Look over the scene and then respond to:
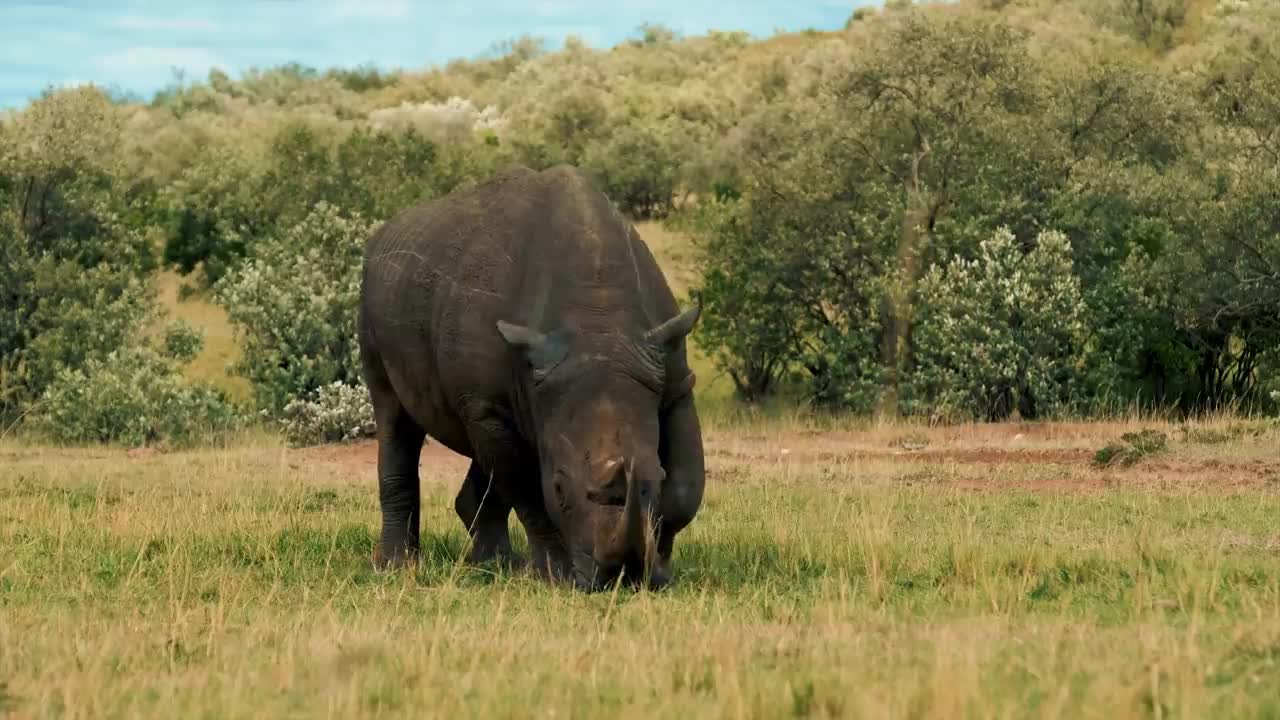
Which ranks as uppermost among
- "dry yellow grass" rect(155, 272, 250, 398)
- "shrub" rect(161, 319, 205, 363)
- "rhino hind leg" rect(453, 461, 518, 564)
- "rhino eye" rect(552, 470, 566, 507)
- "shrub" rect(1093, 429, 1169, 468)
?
"rhino eye" rect(552, 470, 566, 507)

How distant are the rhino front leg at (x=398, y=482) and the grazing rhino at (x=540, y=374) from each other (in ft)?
0.04

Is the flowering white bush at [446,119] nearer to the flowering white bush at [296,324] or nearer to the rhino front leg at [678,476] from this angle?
the flowering white bush at [296,324]

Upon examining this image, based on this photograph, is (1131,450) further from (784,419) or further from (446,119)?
(446,119)

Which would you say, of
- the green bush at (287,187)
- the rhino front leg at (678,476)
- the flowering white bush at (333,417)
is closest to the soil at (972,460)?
the flowering white bush at (333,417)

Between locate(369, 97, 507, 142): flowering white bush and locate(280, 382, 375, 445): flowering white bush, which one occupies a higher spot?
locate(369, 97, 507, 142): flowering white bush

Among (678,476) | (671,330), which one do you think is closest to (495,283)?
(671,330)

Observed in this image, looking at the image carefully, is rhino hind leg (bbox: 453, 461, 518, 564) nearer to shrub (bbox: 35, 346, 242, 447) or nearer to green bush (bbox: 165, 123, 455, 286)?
shrub (bbox: 35, 346, 242, 447)

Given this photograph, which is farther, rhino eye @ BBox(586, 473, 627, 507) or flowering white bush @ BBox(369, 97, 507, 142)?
flowering white bush @ BBox(369, 97, 507, 142)

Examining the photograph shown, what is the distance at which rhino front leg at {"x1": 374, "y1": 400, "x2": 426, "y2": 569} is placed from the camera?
12336 mm

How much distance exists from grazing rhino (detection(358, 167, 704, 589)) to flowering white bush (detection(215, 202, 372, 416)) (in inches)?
636

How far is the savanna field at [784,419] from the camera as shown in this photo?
672 centimetres

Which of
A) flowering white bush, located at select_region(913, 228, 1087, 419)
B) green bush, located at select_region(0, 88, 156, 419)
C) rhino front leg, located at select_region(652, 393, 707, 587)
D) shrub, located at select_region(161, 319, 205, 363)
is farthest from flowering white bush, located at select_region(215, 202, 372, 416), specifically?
rhino front leg, located at select_region(652, 393, 707, 587)

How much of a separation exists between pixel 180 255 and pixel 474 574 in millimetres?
41553

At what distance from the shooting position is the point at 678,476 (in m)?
9.86
